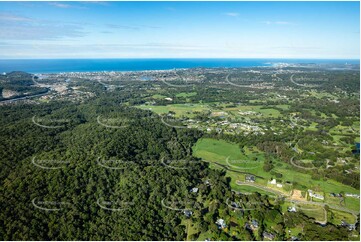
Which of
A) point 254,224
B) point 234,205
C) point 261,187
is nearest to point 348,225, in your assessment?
point 254,224

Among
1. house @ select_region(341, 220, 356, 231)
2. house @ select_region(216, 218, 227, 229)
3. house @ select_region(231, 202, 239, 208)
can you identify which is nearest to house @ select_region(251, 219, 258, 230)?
house @ select_region(216, 218, 227, 229)

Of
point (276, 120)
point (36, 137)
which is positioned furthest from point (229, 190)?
point (276, 120)

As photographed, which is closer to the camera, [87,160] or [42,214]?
[42,214]

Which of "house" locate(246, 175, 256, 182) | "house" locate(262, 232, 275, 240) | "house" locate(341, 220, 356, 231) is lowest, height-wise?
"house" locate(262, 232, 275, 240)

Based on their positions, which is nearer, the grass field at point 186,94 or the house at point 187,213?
the house at point 187,213

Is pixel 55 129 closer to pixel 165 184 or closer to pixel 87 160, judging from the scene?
pixel 87 160

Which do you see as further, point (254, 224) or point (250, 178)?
point (250, 178)

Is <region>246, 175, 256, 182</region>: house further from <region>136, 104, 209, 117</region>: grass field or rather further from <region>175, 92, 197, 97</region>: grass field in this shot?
<region>175, 92, 197, 97</region>: grass field

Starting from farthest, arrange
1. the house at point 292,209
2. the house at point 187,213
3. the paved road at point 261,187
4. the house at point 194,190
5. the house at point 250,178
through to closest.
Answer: the house at point 250,178
the paved road at point 261,187
the house at point 194,190
the house at point 292,209
the house at point 187,213

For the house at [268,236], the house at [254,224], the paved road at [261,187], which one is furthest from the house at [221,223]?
the paved road at [261,187]

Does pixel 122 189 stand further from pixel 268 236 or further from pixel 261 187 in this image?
pixel 261 187

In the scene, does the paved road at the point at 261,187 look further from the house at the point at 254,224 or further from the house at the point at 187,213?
the house at the point at 187,213
